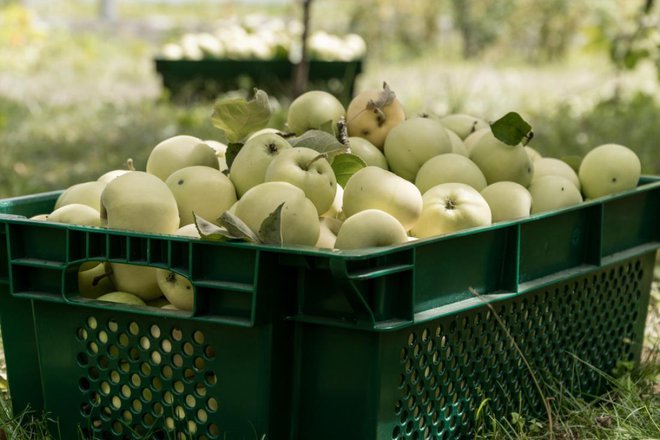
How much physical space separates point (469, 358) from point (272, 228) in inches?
20.1

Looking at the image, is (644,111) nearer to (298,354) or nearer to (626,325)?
(626,325)

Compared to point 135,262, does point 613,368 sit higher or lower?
lower

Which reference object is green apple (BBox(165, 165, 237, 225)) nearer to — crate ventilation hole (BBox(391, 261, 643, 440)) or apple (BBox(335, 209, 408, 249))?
apple (BBox(335, 209, 408, 249))

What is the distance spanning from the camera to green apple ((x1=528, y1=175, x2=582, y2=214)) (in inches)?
82.3

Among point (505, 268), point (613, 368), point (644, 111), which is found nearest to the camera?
point (505, 268)

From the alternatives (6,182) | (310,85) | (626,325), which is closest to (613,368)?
(626,325)

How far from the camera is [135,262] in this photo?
1.64m

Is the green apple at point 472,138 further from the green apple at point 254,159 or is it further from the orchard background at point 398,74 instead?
the green apple at point 254,159

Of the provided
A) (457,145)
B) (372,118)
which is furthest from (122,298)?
(457,145)

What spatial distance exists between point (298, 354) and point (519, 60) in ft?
33.6

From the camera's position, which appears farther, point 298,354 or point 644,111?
point 644,111

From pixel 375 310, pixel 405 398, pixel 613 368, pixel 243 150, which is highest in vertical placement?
pixel 243 150

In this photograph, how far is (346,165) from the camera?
6.45 ft

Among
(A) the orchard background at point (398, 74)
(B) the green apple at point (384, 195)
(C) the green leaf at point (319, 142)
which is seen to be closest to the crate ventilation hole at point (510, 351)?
(A) the orchard background at point (398, 74)
